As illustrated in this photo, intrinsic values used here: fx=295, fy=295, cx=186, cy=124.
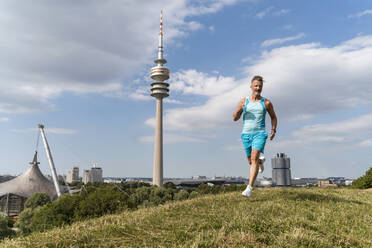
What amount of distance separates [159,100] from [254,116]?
106 meters

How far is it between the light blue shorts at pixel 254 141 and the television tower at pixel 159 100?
10237 centimetres

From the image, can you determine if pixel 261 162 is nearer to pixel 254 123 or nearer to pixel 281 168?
pixel 254 123

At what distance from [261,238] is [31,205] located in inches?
2533

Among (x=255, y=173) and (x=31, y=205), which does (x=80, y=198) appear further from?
(x=255, y=173)

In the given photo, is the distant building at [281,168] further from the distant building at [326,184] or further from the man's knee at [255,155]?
the man's knee at [255,155]

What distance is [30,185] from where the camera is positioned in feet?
251

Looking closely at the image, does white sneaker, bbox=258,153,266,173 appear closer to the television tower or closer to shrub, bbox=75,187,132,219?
shrub, bbox=75,187,132,219

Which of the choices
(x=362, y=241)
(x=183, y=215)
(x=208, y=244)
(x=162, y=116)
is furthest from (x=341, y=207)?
(x=162, y=116)

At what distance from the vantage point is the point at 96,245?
136 inches

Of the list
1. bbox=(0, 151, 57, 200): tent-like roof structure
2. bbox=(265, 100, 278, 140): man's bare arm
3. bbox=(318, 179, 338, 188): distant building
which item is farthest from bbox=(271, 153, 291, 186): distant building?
bbox=(265, 100, 278, 140): man's bare arm

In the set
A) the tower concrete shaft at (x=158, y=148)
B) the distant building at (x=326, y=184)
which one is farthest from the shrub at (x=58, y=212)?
the tower concrete shaft at (x=158, y=148)

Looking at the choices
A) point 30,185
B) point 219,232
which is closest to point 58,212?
point 219,232

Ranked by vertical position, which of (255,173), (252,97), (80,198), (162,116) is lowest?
(80,198)

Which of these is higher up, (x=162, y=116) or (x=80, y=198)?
(x=162, y=116)
